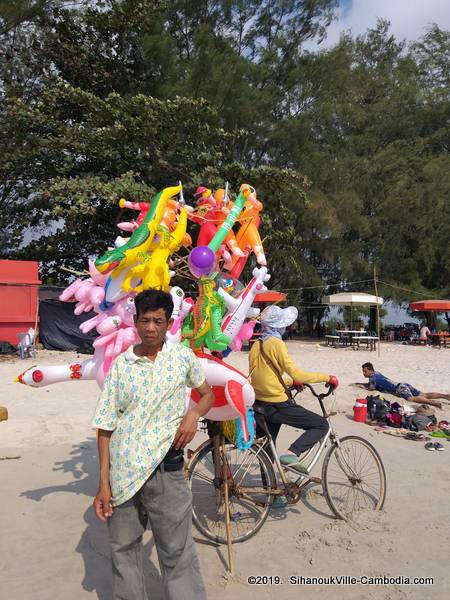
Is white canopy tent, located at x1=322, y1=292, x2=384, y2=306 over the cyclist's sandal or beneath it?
over

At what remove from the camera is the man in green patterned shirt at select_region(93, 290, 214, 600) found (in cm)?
246

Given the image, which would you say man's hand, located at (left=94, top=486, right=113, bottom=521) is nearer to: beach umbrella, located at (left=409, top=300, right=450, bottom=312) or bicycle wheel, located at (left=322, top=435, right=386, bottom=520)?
bicycle wheel, located at (left=322, top=435, right=386, bottom=520)

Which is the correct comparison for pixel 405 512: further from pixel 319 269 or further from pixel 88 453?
pixel 319 269

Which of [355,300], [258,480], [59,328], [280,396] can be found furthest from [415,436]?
[355,300]

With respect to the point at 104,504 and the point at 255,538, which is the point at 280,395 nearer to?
the point at 255,538

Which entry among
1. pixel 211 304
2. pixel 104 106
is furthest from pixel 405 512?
pixel 104 106

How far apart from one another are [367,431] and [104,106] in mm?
13789

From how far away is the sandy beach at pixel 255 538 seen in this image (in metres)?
3.26

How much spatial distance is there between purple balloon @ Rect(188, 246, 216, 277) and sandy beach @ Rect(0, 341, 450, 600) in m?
2.05

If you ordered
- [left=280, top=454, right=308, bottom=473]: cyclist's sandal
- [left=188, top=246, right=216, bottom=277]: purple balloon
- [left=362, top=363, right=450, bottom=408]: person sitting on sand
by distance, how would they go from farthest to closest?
[left=362, top=363, right=450, bottom=408]: person sitting on sand → [left=280, top=454, right=308, bottom=473]: cyclist's sandal → [left=188, top=246, right=216, bottom=277]: purple balloon

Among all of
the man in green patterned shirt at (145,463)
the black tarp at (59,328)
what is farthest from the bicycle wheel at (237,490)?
the black tarp at (59,328)

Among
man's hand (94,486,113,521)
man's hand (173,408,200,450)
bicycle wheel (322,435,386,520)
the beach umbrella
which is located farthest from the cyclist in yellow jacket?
the beach umbrella

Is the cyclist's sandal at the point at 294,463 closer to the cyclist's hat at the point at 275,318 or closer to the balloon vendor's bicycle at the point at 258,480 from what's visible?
the balloon vendor's bicycle at the point at 258,480

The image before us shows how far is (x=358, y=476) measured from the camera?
444cm
